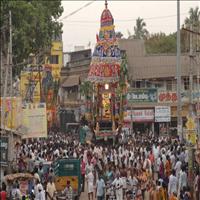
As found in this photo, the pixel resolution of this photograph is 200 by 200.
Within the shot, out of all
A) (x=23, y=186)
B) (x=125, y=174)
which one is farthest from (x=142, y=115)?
(x=23, y=186)

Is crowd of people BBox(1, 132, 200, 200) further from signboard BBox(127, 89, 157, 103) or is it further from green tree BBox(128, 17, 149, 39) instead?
green tree BBox(128, 17, 149, 39)

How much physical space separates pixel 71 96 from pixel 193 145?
2102 inches

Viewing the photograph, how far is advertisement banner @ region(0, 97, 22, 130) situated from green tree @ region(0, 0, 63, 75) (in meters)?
9.96

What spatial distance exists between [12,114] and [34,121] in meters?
1.00

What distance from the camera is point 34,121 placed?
26.1 metres

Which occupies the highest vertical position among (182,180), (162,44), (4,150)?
(162,44)

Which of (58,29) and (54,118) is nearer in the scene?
(58,29)

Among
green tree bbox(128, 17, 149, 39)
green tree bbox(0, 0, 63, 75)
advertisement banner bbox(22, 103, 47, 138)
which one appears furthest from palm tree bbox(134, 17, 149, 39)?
advertisement banner bbox(22, 103, 47, 138)

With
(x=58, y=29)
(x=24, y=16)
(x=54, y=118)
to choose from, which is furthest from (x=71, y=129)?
(x=24, y=16)

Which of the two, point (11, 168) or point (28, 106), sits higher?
point (28, 106)

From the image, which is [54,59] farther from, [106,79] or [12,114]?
[12,114]

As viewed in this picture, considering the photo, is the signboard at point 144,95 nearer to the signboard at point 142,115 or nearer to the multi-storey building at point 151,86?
the multi-storey building at point 151,86

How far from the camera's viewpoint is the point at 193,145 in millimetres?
21094

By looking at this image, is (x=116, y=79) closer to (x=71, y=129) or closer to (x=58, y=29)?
(x=58, y=29)
